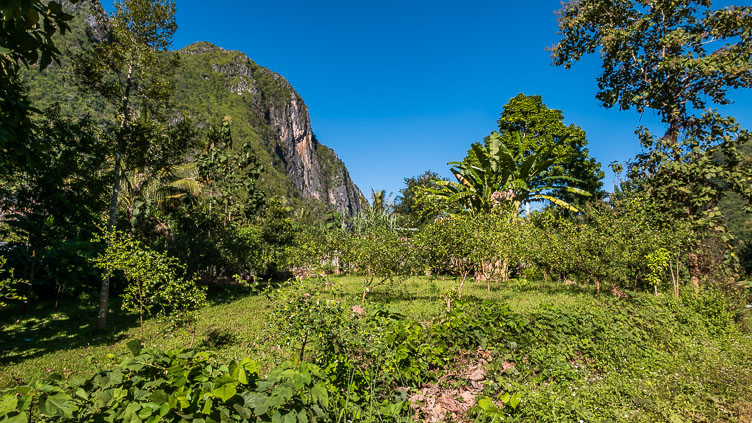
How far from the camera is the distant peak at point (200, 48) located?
177 m

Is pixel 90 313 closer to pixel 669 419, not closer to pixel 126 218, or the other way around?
pixel 126 218

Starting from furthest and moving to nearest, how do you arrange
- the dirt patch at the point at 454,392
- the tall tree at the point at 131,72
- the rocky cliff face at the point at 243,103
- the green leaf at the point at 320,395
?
the rocky cliff face at the point at 243,103 → the tall tree at the point at 131,72 → the dirt patch at the point at 454,392 → the green leaf at the point at 320,395

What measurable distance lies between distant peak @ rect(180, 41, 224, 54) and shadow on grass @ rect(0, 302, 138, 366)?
202 metres

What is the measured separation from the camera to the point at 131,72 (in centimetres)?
1018

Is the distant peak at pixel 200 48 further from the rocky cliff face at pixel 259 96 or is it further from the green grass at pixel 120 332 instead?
the green grass at pixel 120 332

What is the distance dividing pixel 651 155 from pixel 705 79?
2791mm

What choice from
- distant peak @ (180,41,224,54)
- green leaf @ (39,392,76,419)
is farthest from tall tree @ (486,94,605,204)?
distant peak @ (180,41,224,54)

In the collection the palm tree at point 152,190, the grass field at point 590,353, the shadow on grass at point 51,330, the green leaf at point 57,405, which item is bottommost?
the shadow on grass at point 51,330

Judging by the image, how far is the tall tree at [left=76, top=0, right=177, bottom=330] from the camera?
9.84m

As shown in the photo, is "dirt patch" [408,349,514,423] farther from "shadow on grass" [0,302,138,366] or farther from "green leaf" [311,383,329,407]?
"shadow on grass" [0,302,138,366]

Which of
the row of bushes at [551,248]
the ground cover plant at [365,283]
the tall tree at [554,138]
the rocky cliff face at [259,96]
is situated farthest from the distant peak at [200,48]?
the row of bushes at [551,248]

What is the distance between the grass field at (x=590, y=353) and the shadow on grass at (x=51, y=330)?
4cm

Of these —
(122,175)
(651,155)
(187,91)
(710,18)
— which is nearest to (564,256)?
(651,155)

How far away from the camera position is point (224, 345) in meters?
8.46
